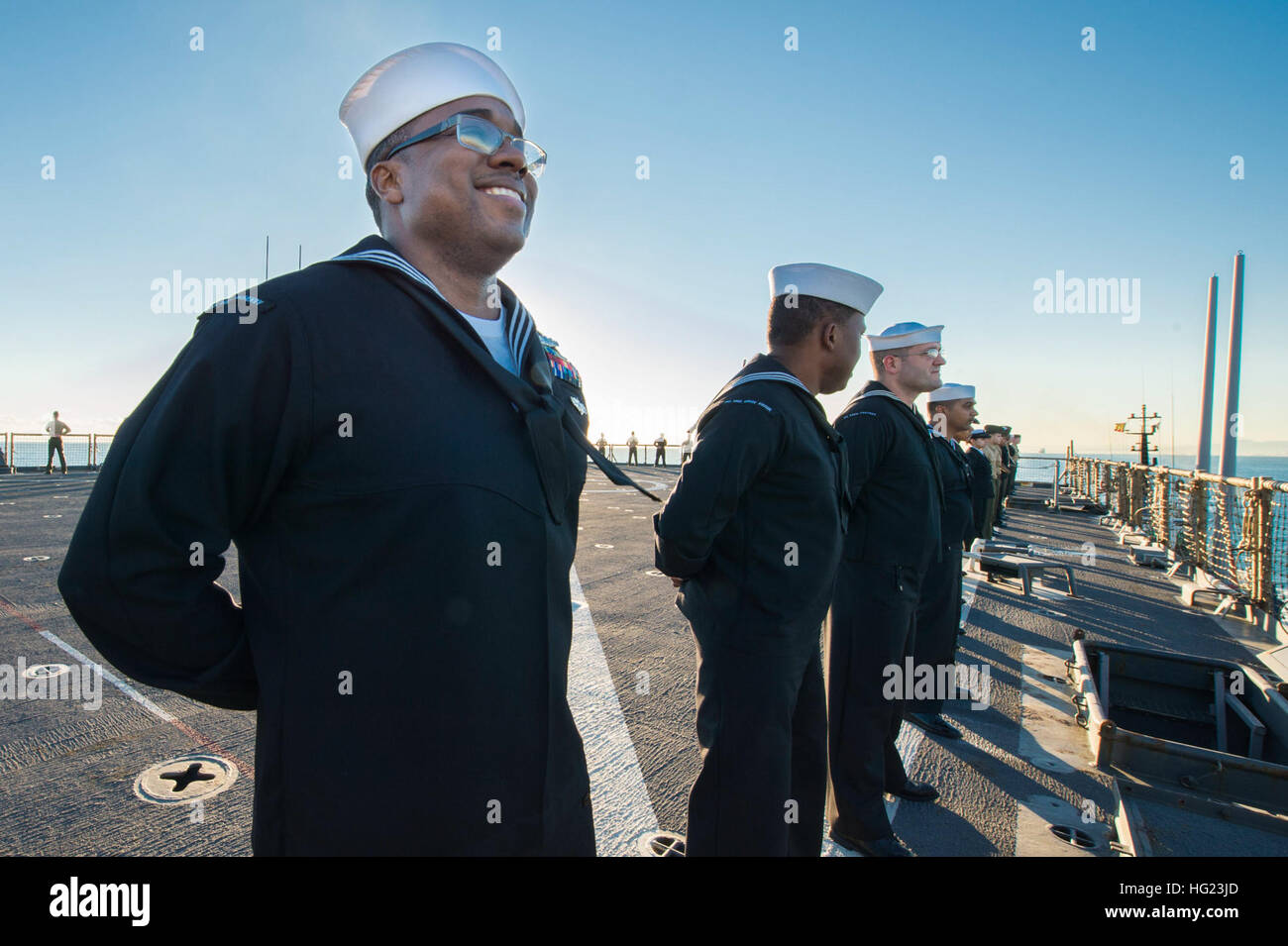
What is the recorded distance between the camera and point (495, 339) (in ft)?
5.01

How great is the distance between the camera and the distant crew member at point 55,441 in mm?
21578

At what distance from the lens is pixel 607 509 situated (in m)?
15.8

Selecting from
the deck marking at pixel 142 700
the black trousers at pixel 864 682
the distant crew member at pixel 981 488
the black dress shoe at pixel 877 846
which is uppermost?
the distant crew member at pixel 981 488

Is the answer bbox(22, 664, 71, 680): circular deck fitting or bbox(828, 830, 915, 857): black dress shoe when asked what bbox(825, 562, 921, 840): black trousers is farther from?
bbox(22, 664, 71, 680): circular deck fitting

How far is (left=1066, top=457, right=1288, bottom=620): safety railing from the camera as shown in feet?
23.9

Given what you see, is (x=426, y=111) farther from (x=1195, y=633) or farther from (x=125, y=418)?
(x=1195, y=633)

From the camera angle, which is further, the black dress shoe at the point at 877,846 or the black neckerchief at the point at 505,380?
the black dress shoe at the point at 877,846

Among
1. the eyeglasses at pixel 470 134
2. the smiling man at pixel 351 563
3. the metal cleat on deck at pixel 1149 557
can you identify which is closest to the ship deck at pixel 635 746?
the smiling man at pixel 351 563

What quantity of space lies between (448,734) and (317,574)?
353 mm

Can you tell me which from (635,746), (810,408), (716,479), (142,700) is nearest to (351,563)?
(716,479)

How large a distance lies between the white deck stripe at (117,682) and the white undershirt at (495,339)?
3.44 m

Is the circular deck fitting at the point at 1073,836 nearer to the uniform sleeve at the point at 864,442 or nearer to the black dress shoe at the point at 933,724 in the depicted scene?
the black dress shoe at the point at 933,724

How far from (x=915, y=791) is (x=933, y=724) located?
0.94m
